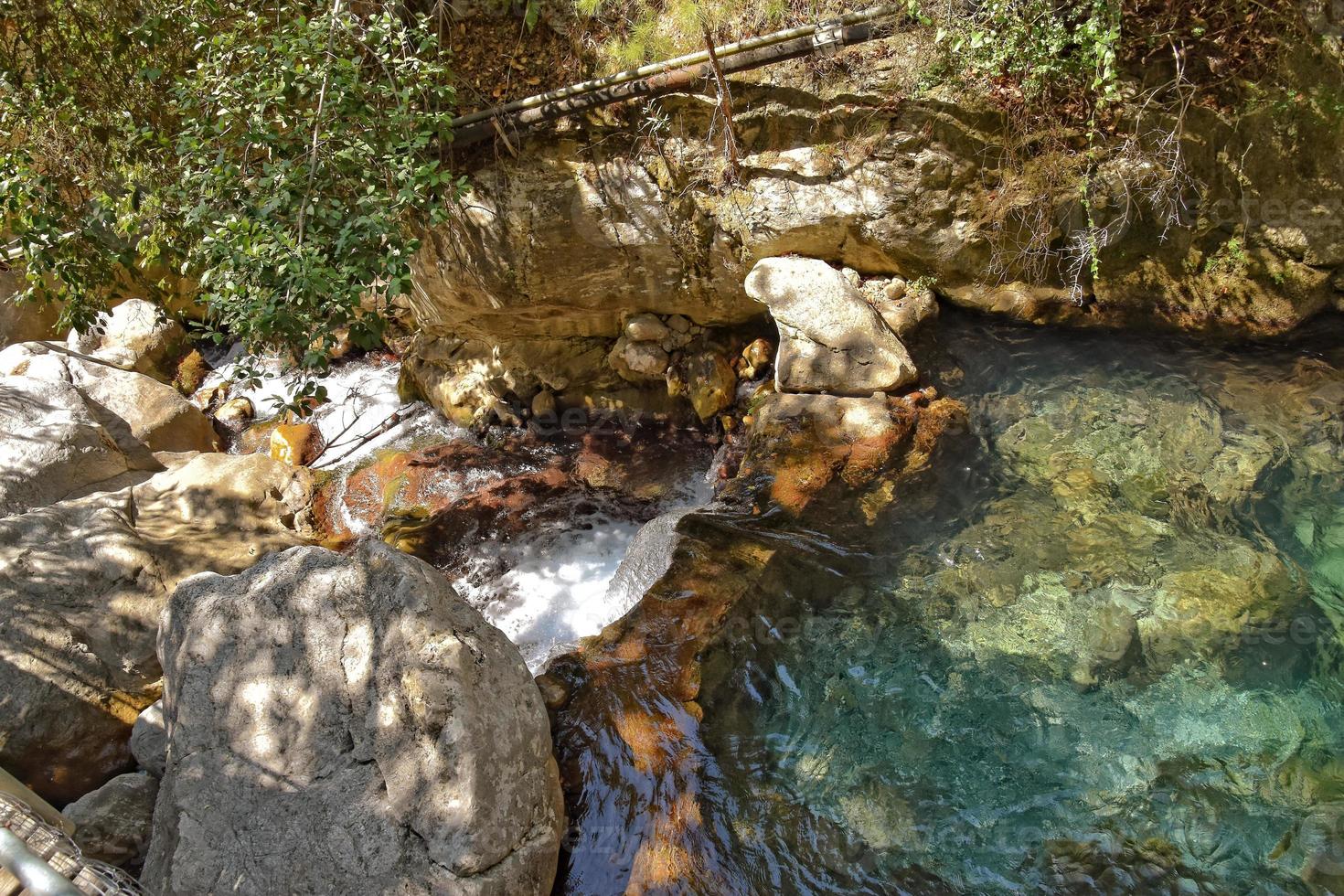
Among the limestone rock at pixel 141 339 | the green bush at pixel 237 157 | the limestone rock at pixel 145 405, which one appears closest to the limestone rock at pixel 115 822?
the green bush at pixel 237 157

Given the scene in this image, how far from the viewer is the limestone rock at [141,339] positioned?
926 cm

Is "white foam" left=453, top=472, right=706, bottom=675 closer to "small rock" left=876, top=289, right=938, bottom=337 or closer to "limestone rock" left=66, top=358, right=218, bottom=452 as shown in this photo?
"small rock" left=876, top=289, right=938, bottom=337

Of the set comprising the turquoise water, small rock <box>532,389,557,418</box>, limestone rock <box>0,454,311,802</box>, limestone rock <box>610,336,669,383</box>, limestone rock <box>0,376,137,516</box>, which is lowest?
the turquoise water

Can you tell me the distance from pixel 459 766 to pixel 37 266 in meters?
4.65

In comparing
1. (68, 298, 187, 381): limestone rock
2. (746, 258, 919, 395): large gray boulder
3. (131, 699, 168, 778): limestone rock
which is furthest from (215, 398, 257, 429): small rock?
(746, 258, 919, 395): large gray boulder

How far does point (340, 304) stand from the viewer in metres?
4.58

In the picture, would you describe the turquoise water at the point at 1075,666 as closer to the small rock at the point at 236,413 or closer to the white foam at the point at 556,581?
the white foam at the point at 556,581

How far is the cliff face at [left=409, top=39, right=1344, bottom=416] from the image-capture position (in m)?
5.61

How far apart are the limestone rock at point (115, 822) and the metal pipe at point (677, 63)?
15.9ft

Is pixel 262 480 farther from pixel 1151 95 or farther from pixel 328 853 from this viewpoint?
pixel 1151 95

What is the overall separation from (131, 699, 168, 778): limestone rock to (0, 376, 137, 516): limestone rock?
2.55m

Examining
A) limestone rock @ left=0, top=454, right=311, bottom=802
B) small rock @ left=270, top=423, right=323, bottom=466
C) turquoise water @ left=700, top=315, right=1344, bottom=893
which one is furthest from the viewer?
small rock @ left=270, top=423, right=323, bottom=466

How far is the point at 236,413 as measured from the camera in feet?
28.6

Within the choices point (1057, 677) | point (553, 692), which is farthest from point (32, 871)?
point (1057, 677)
